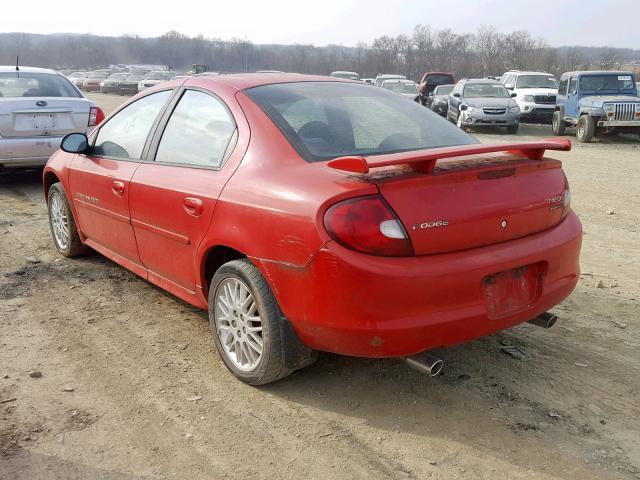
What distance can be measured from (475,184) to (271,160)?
0.99m

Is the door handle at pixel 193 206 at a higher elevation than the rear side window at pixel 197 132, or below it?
below

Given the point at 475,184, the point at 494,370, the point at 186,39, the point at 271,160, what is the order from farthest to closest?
the point at 186,39
the point at 494,370
the point at 271,160
the point at 475,184

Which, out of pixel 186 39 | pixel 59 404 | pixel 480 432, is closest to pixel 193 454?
pixel 59 404

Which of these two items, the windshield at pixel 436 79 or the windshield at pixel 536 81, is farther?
the windshield at pixel 436 79

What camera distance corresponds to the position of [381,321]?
269 centimetres

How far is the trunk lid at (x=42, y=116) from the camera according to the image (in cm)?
786

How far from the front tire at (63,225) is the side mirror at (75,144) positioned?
0.71 metres

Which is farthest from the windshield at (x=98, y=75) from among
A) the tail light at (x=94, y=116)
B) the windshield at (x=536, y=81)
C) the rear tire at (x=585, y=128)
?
the tail light at (x=94, y=116)

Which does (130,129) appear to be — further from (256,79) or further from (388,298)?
(388,298)

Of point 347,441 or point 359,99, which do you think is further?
point 359,99

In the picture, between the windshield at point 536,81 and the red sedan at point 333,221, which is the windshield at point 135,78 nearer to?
the windshield at point 536,81

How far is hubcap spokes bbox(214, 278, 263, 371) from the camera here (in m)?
3.18

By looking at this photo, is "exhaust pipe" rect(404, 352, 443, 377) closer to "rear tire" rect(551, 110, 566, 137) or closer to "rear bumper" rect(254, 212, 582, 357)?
"rear bumper" rect(254, 212, 582, 357)

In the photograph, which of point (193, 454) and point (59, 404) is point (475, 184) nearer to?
point (193, 454)
